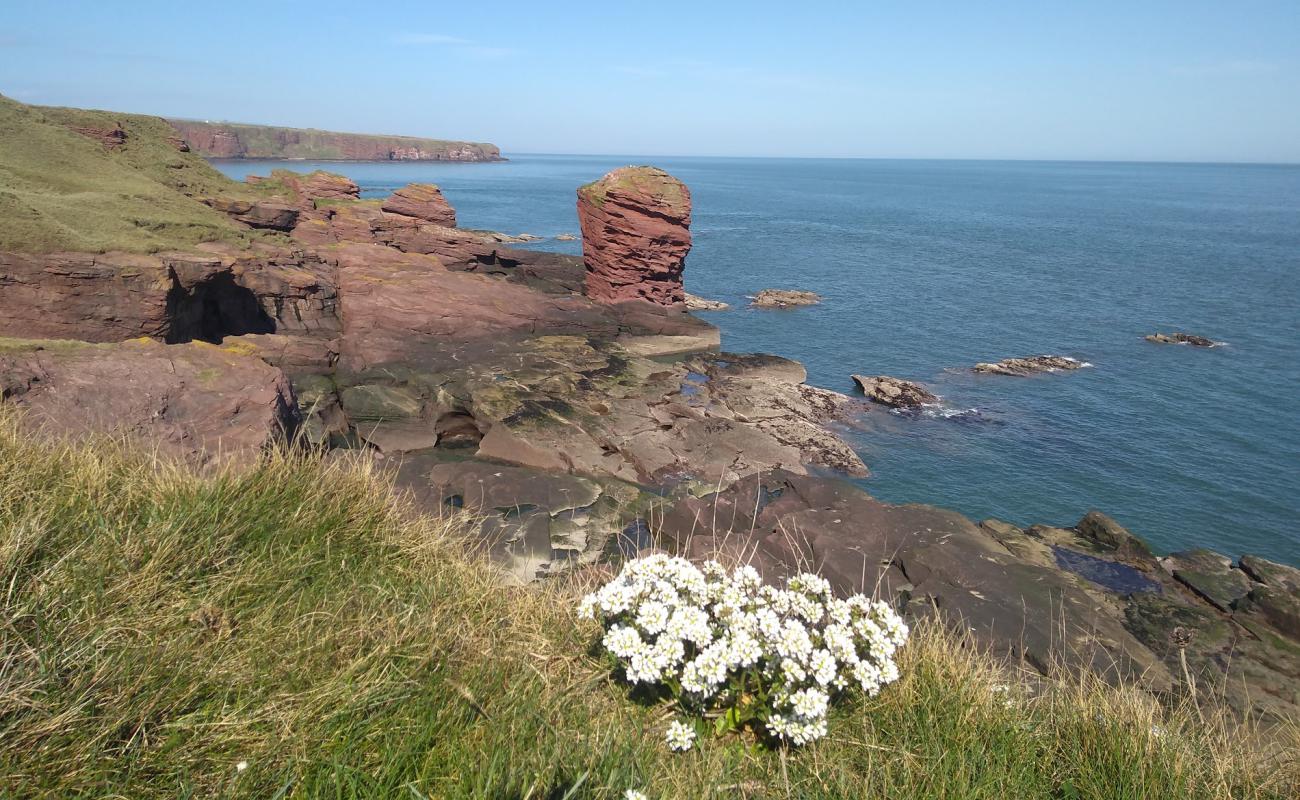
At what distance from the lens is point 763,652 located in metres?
4.77

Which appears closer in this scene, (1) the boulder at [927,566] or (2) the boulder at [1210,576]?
(1) the boulder at [927,566]

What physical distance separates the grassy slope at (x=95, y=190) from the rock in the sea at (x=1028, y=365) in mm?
38105

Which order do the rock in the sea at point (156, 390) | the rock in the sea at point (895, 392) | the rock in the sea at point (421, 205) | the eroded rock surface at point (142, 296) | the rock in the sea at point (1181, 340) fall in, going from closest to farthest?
the rock in the sea at point (156, 390), the eroded rock surface at point (142, 296), the rock in the sea at point (895, 392), the rock in the sea at point (1181, 340), the rock in the sea at point (421, 205)

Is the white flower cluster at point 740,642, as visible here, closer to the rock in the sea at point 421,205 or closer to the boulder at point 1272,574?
the boulder at point 1272,574

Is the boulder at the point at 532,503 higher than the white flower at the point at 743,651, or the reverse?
the white flower at the point at 743,651

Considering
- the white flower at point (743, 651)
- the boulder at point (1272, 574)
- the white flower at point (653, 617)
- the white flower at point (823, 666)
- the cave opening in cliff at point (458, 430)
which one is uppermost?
the white flower at point (653, 617)

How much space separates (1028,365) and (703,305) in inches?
826

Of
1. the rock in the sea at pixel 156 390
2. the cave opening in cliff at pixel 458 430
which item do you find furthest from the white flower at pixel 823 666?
the cave opening in cliff at pixel 458 430

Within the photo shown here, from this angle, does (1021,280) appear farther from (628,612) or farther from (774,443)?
(628,612)

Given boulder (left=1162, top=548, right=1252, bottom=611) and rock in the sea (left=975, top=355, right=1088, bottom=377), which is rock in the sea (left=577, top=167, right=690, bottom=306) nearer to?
rock in the sea (left=975, top=355, right=1088, bottom=377)

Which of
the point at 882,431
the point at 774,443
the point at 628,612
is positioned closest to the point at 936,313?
the point at 882,431

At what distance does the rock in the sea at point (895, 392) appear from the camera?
32.9 metres

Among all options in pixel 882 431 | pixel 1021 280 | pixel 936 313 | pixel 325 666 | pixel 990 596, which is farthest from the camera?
pixel 1021 280

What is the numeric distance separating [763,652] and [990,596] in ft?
42.9
